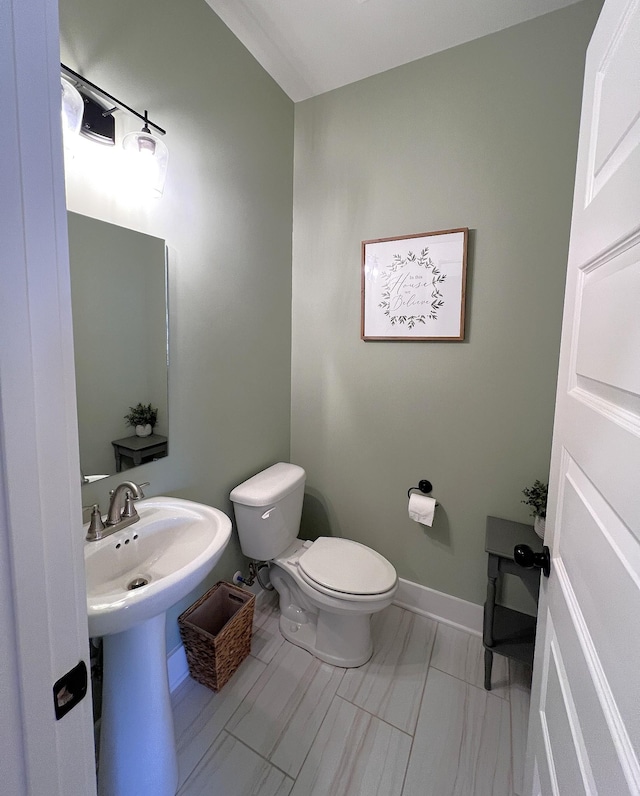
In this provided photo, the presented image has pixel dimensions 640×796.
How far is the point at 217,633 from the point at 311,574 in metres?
0.48

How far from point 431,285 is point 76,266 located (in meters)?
1.40

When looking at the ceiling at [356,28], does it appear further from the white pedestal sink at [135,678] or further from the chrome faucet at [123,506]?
the white pedestal sink at [135,678]

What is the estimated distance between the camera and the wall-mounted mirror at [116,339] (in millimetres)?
1057

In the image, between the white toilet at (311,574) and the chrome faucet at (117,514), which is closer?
the chrome faucet at (117,514)

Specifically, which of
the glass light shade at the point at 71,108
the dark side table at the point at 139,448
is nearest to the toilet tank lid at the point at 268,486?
the dark side table at the point at 139,448

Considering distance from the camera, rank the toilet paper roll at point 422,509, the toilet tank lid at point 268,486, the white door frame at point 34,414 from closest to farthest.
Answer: the white door frame at point 34,414, the toilet tank lid at point 268,486, the toilet paper roll at point 422,509

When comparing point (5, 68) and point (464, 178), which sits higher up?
point (464, 178)

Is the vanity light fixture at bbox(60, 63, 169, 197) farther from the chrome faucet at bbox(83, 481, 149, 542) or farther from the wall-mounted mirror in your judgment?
the chrome faucet at bbox(83, 481, 149, 542)

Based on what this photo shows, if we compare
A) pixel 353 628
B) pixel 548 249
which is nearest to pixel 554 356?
pixel 548 249

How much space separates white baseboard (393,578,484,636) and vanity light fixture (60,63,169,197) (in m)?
2.17

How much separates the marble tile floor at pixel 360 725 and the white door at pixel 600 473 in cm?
49

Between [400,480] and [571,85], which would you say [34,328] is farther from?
[571,85]

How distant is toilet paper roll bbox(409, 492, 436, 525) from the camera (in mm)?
1678

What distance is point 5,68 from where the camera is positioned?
0.36 meters
